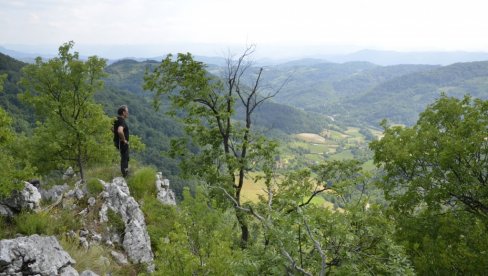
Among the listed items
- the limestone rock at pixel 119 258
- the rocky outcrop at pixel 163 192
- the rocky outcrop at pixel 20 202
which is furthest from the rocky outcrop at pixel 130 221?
the rocky outcrop at pixel 20 202

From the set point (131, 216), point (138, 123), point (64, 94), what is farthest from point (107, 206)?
point (138, 123)

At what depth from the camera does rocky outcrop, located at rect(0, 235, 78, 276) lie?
7.98 m

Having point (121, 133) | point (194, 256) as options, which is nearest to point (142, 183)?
point (121, 133)

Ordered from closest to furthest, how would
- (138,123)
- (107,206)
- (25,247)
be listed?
(25,247), (107,206), (138,123)

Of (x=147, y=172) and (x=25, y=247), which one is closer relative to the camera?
(x=25, y=247)

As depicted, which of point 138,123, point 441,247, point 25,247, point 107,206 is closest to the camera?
point 25,247

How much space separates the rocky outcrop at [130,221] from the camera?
1291 centimetres

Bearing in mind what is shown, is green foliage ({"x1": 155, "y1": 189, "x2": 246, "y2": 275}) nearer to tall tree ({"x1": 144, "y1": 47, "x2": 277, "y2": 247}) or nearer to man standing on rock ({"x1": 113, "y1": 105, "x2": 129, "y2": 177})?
man standing on rock ({"x1": 113, "y1": 105, "x2": 129, "y2": 177})

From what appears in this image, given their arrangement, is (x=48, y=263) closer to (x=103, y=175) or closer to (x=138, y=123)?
(x=103, y=175)

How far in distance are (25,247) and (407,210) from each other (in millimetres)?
18431

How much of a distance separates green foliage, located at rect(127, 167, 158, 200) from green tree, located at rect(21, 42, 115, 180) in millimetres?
2578

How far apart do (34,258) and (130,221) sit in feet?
18.7

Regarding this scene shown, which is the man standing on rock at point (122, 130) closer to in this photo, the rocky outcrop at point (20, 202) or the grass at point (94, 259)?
the rocky outcrop at point (20, 202)

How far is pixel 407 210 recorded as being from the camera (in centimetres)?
1991
